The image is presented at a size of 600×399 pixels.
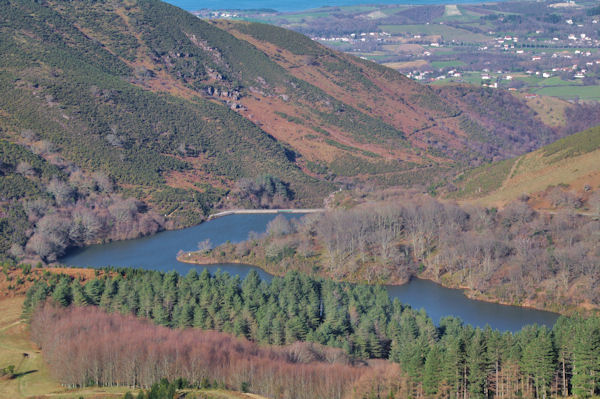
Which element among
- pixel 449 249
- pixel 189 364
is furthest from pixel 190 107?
pixel 189 364

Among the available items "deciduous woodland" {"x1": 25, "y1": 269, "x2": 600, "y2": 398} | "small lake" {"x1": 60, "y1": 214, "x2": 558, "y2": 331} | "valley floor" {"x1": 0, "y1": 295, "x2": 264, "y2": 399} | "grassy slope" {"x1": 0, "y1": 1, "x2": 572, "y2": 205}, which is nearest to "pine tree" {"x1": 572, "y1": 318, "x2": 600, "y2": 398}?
"deciduous woodland" {"x1": 25, "y1": 269, "x2": 600, "y2": 398}

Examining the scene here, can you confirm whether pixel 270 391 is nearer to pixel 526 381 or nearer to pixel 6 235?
pixel 526 381

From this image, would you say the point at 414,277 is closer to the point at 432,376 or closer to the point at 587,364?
the point at 432,376

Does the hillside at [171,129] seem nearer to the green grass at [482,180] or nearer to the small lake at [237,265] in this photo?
the small lake at [237,265]

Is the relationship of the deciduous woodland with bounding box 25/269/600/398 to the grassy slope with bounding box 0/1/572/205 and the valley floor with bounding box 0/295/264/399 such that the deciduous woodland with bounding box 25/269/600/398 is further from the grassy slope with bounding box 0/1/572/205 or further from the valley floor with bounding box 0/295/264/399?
the grassy slope with bounding box 0/1/572/205

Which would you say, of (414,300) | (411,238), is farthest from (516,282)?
(411,238)
